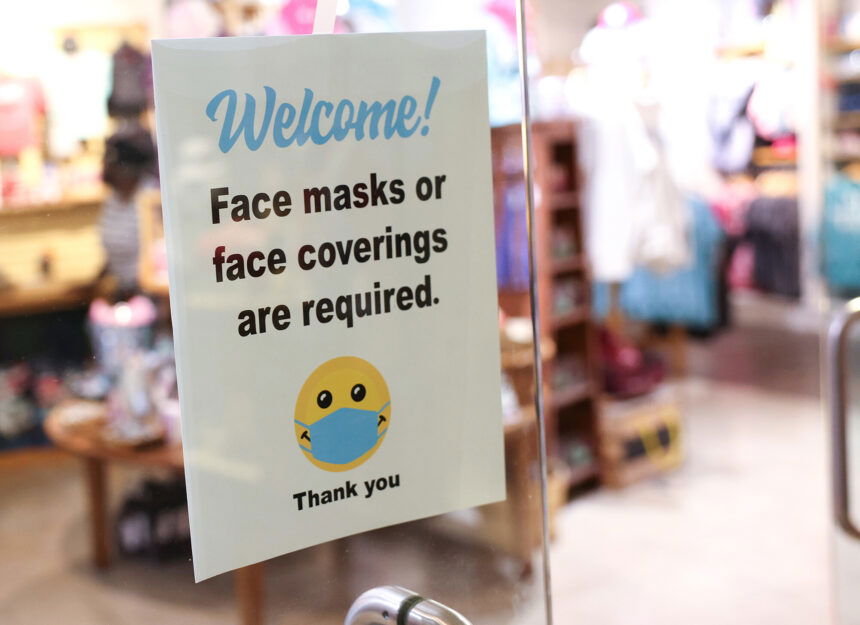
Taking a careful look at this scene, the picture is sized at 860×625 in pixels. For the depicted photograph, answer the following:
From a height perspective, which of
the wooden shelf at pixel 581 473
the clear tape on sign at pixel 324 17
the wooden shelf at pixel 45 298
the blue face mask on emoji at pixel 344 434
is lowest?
the wooden shelf at pixel 581 473

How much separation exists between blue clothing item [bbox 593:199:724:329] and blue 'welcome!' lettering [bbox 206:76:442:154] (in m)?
4.88

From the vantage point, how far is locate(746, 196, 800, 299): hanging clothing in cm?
638

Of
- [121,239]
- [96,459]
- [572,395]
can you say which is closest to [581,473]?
[572,395]

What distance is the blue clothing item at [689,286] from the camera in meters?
5.59

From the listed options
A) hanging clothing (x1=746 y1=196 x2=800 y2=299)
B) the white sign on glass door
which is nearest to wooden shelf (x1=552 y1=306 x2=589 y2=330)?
hanging clothing (x1=746 y1=196 x2=800 y2=299)

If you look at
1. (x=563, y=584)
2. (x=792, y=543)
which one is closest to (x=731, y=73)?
(x=792, y=543)

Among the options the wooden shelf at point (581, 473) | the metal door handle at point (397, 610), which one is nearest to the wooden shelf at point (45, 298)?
the metal door handle at point (397, 610)

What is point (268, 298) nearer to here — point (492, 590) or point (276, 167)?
point (276, 167)

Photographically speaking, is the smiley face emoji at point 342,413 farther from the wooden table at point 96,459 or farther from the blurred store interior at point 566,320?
the wooden table at point 96,459

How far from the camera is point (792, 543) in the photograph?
12.9 ft

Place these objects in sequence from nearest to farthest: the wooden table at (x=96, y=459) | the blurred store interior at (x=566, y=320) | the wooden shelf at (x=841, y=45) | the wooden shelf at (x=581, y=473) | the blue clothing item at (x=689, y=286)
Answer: the blurred store interior at (x=566, y=320), the wooden table at (x=96, y=459), the wooden shelf at (x=581, y=473), the blue clothing item at (x=689, y=286), the wooden shelf at (x=841, y=45)

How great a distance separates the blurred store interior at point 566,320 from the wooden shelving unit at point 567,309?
0.05ft

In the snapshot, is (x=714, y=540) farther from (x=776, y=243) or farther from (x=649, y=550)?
(x=776, y=243)

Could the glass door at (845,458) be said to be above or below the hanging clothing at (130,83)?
below
